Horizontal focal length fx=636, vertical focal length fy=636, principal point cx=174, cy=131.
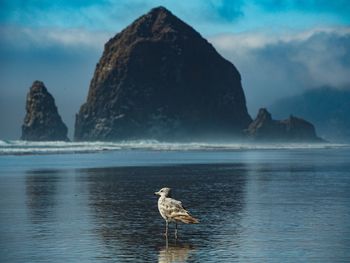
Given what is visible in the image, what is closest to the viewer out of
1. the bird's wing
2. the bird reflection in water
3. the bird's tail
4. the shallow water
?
the bird reflection in water

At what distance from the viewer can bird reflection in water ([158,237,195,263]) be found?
531 inches

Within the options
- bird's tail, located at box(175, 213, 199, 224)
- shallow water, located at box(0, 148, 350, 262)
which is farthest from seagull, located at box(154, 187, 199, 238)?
shallow water, located at box(0, 148, 350, 262)

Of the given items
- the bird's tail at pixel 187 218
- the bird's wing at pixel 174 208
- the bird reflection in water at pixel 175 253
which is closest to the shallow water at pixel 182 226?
the bird reflection in water at pixel 175 253

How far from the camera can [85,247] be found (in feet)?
48.5

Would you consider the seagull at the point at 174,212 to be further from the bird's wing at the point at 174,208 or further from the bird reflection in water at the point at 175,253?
the bird reflection in water at the point at 175,253

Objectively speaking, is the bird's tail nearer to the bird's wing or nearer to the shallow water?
the bird's wing

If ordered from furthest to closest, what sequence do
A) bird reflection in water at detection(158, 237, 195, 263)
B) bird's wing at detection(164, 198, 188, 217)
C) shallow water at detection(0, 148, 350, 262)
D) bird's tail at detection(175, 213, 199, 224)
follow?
bird's wing at detection(164, 198, 188, 217) → bird's tail at detection(175, 213, 199, 224) → shallow water at detection(0, 148, 350, 262) → bird reflection in water at detection(158, 237, 195, 263)

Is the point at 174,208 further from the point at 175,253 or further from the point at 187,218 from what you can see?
the point at 175,253

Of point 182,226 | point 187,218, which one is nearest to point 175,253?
point 187,218

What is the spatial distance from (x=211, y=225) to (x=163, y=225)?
4.74ft

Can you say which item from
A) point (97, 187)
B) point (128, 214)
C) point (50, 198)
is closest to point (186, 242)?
point (128, 214)

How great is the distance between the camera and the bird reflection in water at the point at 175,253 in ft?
44.3

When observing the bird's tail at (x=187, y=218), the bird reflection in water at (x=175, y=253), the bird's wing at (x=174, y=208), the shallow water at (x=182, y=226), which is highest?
the bird's wing at (x=174, y=208)

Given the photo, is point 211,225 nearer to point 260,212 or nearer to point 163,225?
point 163,225
